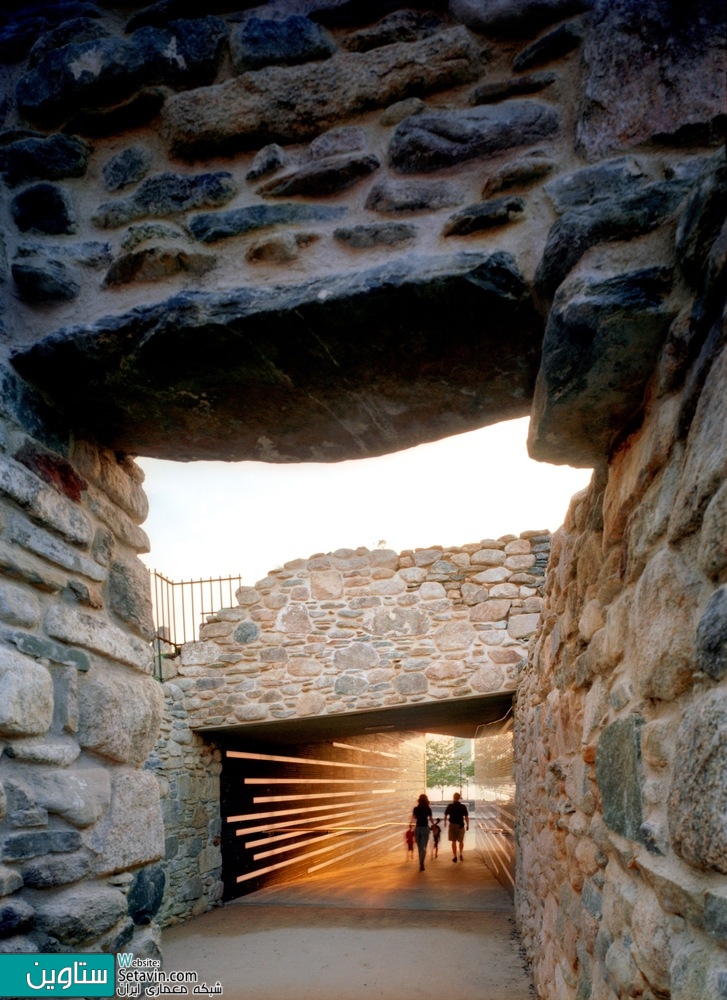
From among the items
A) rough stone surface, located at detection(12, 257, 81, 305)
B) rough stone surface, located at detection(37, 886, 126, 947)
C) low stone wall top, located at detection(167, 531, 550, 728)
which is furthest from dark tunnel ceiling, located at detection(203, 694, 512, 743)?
rough stone surface, located at detection(12, 257, 81, 305)

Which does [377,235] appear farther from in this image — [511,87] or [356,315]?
[511,87]

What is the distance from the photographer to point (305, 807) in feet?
32.8

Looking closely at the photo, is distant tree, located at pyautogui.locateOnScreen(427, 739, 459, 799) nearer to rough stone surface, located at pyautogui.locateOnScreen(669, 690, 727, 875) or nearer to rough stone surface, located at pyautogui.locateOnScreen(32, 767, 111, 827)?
rough stone surface, located at pyautogui.locateOnScreen(32, 767, 111, 827)

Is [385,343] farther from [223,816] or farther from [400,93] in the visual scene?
[223,816]

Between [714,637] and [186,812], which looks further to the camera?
[186,812]

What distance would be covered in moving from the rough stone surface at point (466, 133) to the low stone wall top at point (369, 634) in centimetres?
555

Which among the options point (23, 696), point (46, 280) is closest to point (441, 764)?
point (23, 696)

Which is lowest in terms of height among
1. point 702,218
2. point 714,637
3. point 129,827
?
point 129,827

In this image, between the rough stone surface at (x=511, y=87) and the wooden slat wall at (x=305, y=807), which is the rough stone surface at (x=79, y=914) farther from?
the wooden slat wall at (x=305, y=807)

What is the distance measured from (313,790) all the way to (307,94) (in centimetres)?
1015

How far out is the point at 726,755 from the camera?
928mm

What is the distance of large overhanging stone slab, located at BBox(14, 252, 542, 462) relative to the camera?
1.46m

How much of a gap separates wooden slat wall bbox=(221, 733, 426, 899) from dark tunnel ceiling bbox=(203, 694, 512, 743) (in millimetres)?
512

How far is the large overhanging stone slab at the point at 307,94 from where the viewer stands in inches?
61.9
